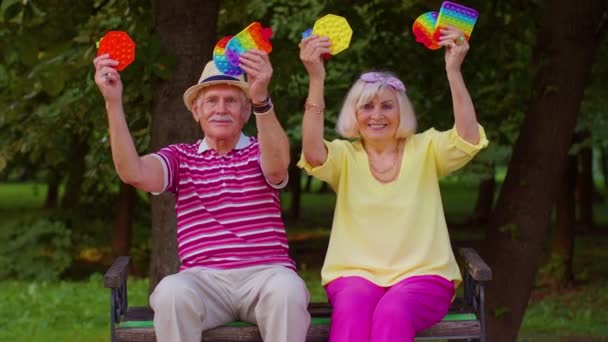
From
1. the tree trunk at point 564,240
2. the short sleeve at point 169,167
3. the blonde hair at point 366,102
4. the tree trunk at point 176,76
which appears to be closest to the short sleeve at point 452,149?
the blonde hair at point 366,102

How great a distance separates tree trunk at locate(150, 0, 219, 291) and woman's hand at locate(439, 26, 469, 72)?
5.71 feet

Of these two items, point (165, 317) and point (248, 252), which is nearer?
point (165, 317)

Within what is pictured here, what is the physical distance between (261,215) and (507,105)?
4.83 meters

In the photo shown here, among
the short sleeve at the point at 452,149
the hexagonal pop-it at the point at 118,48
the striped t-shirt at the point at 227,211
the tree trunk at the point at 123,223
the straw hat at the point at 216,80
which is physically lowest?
the tree trunk at the point at 123,223

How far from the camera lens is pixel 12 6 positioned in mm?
6152

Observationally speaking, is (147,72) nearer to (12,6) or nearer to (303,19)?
(12,6)

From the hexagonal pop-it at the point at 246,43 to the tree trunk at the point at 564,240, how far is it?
31.1 ft

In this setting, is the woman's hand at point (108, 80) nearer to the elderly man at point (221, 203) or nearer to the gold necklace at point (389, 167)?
the elderly man at point (221, 203)

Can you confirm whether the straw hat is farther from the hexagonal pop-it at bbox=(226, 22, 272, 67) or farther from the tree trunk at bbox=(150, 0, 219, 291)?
the tree trunk at bbox=(150, 0, 219, 291)

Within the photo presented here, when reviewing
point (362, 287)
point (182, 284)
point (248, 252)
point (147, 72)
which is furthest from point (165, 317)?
point (147, 72)

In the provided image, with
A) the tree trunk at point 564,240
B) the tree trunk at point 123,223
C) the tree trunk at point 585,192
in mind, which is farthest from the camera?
the tree trunk at point 585,192

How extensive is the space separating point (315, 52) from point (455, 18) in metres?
0.61

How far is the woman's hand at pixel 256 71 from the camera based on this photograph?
4.07 m

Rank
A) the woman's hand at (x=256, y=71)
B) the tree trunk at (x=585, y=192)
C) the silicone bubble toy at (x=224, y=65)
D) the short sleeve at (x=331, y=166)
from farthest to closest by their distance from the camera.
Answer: the tree trunk at (x=585, y=192) → the short sleeve at (x=331, y=166) → the silicone bubble toy at (x=224, y=65) → the woman's hand at (x=256, y=71)
